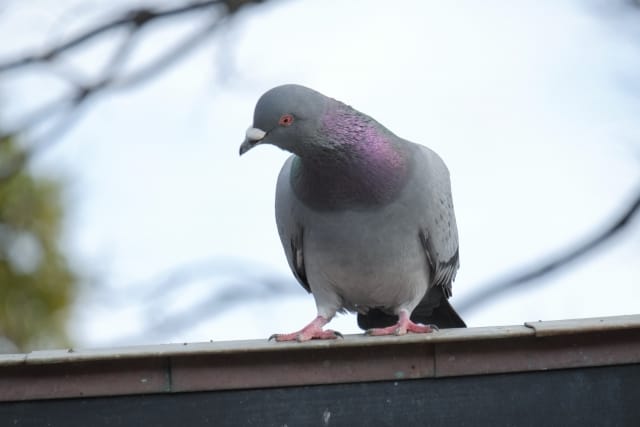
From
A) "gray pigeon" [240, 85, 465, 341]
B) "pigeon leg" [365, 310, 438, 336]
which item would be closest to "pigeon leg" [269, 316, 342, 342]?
"gray pigeon" [240, 85, 465, 341]

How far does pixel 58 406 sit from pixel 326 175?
4.26ft

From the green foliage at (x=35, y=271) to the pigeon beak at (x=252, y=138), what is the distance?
160 inches

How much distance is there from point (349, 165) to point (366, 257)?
0.38m

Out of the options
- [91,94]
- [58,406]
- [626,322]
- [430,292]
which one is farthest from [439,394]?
[91,94]

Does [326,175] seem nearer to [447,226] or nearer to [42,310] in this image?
[447,226]

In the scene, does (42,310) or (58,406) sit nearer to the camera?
(58,406)

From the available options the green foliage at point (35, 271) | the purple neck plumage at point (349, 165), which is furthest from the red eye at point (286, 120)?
the green foliage at point (35, 271)

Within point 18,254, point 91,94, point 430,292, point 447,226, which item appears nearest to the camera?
point 447,226

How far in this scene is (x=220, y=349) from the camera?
2.94m

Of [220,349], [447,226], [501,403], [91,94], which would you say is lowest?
[501,403]

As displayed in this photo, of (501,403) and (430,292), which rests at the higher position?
(430,292)

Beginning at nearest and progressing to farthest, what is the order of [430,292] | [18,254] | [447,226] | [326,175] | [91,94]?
1. [326,175]
2. [447,226]
3. [430,292]
4. [91,94]
5. [18,254]

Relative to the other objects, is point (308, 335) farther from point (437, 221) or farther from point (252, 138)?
point (437, 221)

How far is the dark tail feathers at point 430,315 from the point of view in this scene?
4594mm
